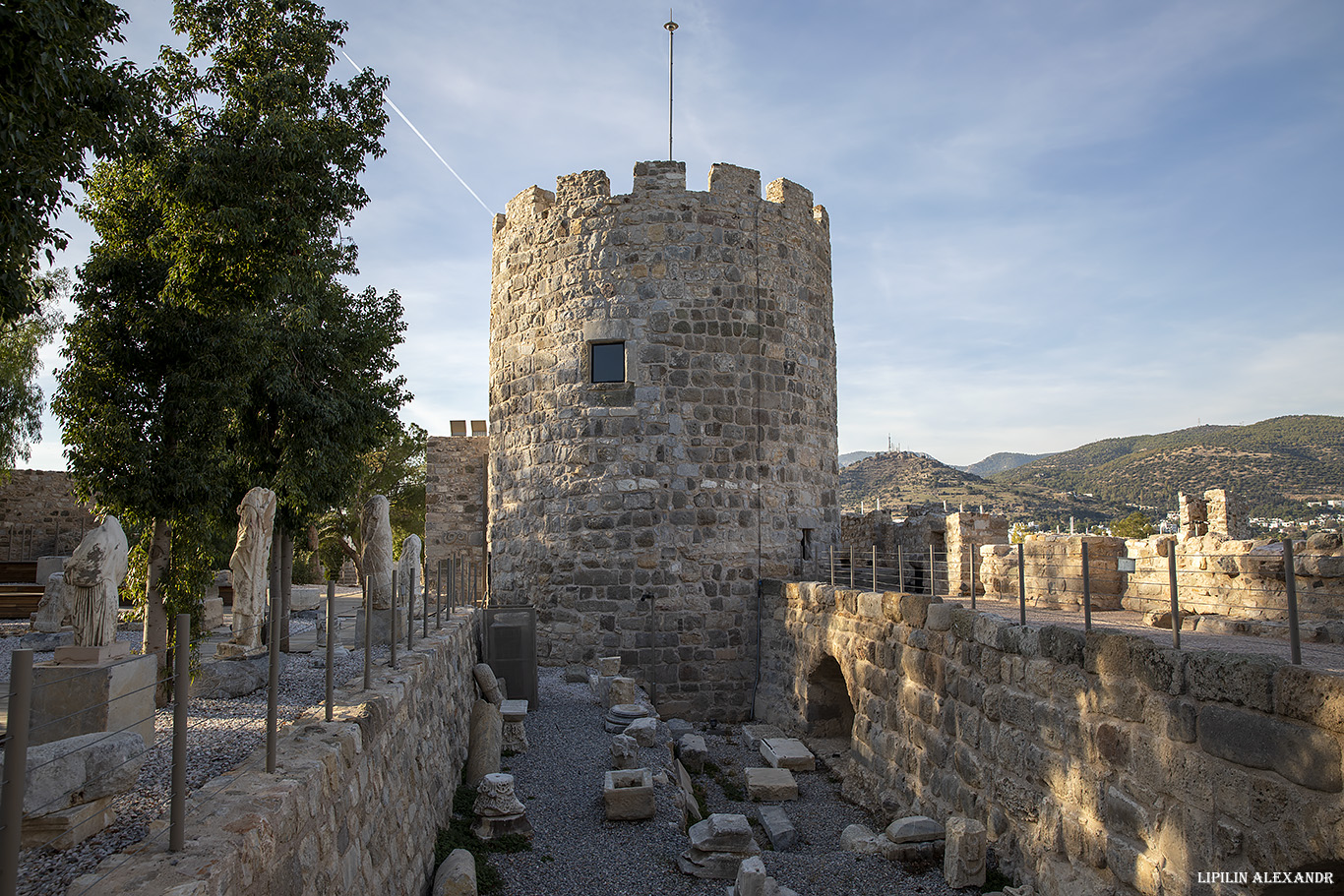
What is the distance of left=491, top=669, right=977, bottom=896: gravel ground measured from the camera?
5918 millimetres

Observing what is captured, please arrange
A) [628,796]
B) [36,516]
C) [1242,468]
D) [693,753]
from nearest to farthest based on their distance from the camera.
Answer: [628,796], [693,753], [36,516], [1242,468]

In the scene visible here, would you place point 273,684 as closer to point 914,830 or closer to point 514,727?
point 914,830

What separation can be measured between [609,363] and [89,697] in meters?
8.66

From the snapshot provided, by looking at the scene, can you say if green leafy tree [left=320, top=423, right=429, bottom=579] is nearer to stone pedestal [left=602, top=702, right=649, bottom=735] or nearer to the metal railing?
stone pedestal [left=602, top=702, right=649, bottom=735]

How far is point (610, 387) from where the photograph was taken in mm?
11984

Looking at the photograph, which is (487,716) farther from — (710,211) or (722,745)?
(710,211)

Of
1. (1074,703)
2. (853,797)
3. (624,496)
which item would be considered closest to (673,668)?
(624,496)

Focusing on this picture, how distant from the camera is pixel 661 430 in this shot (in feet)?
39.0

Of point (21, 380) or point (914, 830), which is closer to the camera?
point (914, 830)

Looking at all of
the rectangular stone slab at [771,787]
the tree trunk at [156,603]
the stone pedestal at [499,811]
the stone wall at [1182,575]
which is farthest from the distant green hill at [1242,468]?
the tree trunk at [156,603]

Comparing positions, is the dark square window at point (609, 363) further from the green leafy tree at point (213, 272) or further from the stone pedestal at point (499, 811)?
the stone pedestal at point (499, 811)

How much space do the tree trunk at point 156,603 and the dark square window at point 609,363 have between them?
6.20 meters

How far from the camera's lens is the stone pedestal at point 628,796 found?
6785 millimetres

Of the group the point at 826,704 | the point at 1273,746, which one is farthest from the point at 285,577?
the point at 1273,746
